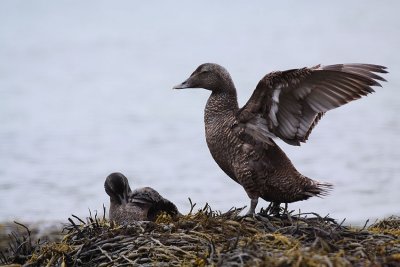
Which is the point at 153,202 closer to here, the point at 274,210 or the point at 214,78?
the point at 274,210

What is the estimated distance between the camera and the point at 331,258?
5.37m

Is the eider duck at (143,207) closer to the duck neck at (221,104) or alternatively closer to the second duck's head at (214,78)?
the duck neck at (221,104)

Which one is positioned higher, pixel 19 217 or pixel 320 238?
pixel 320 238

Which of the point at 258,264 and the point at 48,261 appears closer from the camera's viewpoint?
the point at 258,264

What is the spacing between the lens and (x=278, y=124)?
749 cm

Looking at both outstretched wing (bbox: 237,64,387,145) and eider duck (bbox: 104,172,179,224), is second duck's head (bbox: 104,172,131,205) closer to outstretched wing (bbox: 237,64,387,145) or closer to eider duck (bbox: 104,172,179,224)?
eider duck (bbox: 104,172,179,224)

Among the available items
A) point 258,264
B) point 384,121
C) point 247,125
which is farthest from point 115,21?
point 258,264

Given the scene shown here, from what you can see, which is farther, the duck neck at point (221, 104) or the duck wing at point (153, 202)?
the duck neck at point (221, 104)

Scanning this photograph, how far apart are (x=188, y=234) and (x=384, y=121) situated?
15473mm

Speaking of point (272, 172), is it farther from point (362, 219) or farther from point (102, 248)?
point (362, 219)

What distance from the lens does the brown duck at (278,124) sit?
7211 millimetres

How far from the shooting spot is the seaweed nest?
5.51 m

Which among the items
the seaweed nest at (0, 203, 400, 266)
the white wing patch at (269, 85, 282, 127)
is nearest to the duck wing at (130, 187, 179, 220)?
the seaweed nest at (0, 203, 400, 266)

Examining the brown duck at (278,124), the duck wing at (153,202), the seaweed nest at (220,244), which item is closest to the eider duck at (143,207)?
the duck wing at (153,202)
